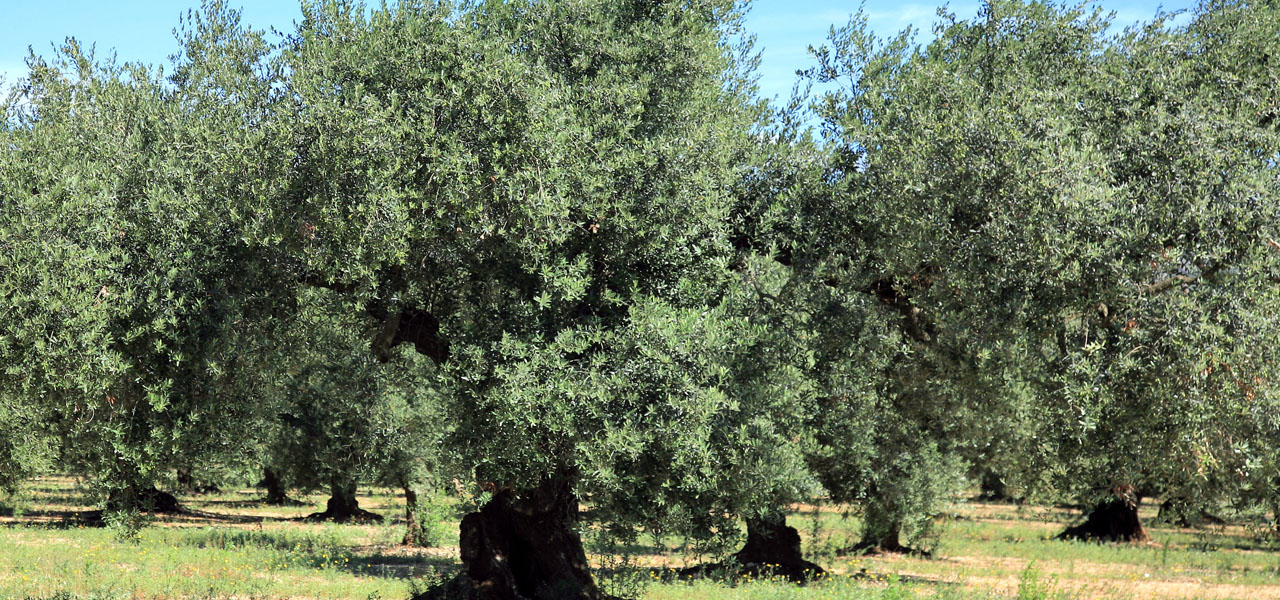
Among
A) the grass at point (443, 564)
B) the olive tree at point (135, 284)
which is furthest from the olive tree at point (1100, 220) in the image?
the olive tree at point (135, 284)

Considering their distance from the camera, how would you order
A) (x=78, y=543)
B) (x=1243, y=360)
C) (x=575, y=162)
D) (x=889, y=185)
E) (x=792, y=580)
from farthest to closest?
1. (x=78, y=543)
2. (x=792, y=580)
3. (x=889, y=185)
4. (x=575, y=162)
5. (x=1243, y=360)

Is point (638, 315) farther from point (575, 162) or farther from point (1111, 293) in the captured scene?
point (1111, 293)

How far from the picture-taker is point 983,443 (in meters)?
22.8

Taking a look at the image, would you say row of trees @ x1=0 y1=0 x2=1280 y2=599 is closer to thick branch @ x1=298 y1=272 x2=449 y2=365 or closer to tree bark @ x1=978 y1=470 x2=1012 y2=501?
thick branch @ x1=298 y1=272 x2=449 y2=365

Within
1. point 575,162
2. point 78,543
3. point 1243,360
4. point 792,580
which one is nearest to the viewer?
point 1243,360

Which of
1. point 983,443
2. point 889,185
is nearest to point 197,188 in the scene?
point 889,185

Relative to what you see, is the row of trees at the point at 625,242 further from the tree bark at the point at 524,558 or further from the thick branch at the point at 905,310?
the tree bark at the point at 524,558

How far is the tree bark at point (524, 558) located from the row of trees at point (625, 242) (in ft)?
2.55

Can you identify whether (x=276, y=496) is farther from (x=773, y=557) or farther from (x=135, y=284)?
(x=135, y=284)

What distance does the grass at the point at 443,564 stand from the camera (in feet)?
56.5

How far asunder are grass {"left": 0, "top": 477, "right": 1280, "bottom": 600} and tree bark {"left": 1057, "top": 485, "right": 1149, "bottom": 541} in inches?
41.7

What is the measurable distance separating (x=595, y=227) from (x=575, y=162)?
0.90 metres

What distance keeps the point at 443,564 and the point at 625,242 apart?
15251 mm

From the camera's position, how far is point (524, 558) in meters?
15.6
